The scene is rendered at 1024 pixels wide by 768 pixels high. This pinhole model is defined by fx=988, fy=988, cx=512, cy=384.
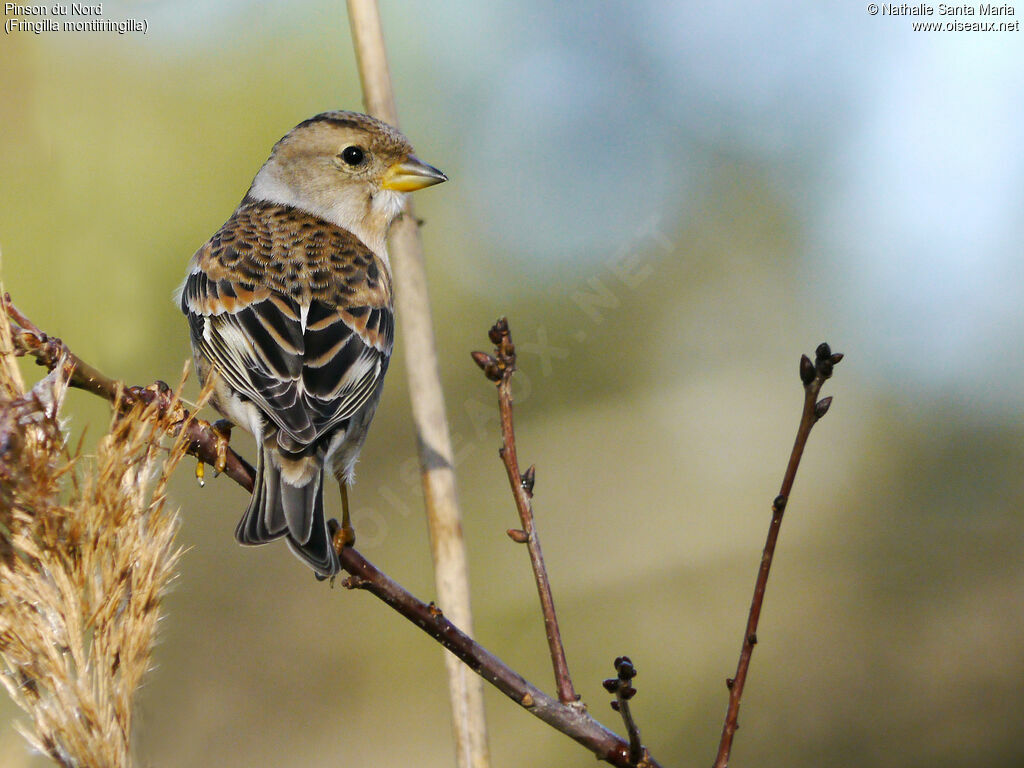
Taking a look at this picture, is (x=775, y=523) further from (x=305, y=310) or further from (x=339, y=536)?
(x=305, y=310)

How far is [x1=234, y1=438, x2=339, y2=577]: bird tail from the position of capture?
2836 millimetres

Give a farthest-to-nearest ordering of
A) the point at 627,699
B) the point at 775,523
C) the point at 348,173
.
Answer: the point at 348,173
the point at 775,523
the point at 627,699

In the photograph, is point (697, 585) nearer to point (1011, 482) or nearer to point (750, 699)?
point (750, 699)

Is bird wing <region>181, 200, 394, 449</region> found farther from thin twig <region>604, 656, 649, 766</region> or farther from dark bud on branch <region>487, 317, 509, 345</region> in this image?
thin twig <region>604, 656, 649, 766</region>

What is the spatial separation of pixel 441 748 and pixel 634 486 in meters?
1.88

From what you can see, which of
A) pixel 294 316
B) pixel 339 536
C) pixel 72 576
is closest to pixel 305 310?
pixel 294 316

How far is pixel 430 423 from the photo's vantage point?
3006mm

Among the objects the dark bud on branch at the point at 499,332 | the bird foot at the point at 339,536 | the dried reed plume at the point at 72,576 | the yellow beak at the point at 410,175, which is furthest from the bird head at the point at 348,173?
the dried reed plume at the point at 72,576

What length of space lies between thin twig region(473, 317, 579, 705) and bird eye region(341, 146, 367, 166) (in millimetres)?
2881

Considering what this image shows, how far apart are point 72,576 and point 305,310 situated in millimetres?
2311

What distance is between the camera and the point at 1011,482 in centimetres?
586

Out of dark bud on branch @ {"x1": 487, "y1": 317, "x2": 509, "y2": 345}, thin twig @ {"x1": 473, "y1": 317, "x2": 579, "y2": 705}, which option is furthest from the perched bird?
dark bud on branch @ {"x1": 487, "y1": 317, "x2": 509, "y2": 345}

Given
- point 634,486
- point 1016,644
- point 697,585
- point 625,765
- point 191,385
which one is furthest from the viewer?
point 634,486

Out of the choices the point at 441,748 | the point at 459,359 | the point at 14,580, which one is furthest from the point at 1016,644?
the point at 14,580
